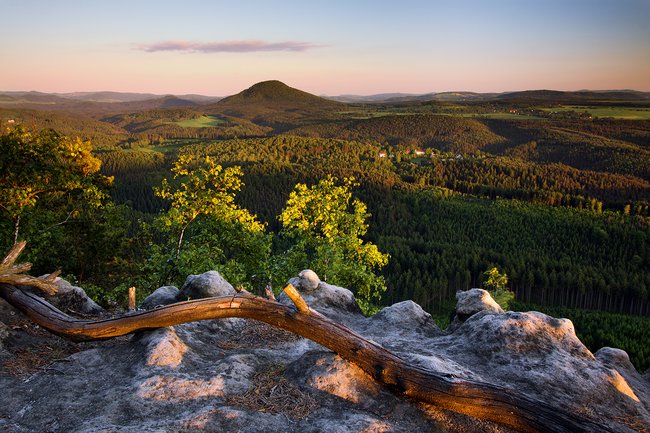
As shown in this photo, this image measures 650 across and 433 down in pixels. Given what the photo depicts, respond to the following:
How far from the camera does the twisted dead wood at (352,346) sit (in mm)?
10097

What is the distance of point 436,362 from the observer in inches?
473

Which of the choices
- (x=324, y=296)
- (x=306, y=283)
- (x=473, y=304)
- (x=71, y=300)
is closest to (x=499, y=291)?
(x=473, y=304)

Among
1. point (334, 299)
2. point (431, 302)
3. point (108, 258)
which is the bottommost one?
point (431, 302)

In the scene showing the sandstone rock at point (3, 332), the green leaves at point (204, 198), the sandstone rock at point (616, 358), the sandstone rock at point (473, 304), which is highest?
the green leaves at point (204, 198)

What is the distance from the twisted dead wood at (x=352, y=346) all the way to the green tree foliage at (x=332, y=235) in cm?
1517

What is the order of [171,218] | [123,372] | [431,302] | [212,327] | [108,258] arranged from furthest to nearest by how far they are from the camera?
[431,302] < [108,258] < [171,218] < [212,327] < [123,372]

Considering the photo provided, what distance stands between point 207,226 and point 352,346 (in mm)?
19050

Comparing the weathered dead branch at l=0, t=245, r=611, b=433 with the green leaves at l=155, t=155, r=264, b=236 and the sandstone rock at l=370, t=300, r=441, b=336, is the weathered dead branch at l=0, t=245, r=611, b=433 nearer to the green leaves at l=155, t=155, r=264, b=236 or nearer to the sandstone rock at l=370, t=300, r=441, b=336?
the sandstone rock at l=370, t=300, r=441, b=336

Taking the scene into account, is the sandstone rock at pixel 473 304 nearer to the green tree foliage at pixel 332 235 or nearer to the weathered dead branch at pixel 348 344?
the green tree foliage at pixel 332 235

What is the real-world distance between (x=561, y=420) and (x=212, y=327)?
426 inches

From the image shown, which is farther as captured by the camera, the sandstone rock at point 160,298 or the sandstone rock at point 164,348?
the sandstone rock at point 160,298

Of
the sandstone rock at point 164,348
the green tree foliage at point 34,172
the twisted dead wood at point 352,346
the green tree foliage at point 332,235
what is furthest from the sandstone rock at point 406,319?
the green tree foliage at point 34,172

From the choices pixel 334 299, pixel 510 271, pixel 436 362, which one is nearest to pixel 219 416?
pixel 436 362

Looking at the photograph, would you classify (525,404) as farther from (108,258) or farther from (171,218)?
(108,258)
